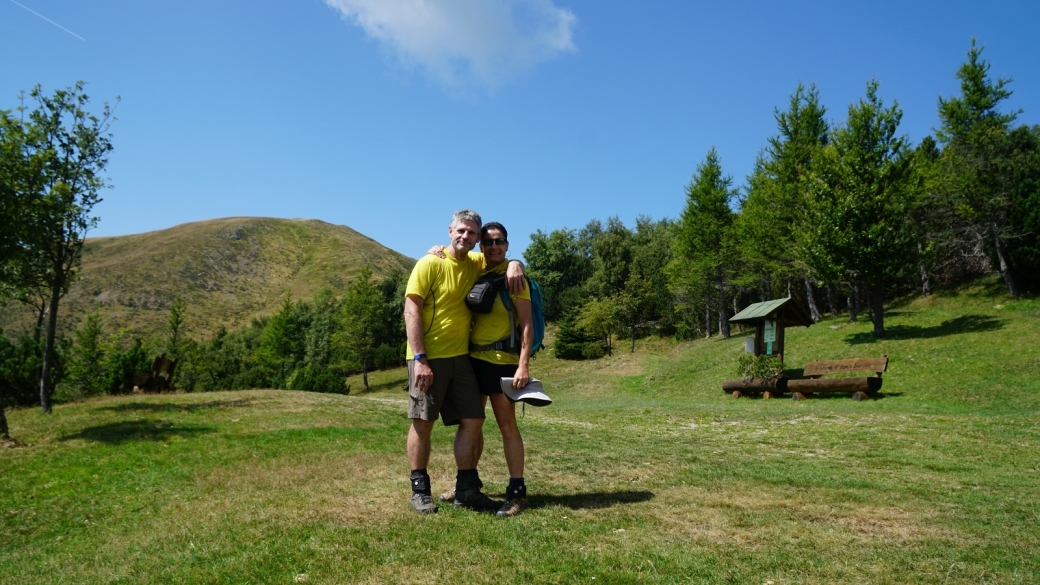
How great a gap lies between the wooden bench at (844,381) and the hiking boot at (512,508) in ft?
52.9

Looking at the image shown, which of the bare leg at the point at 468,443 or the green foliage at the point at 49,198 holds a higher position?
the green foliage at the point at 49,198

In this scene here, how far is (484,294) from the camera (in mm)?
4992

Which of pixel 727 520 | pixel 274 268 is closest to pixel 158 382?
pixel 727 520

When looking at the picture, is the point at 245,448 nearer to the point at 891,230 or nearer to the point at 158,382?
the point at 158,382

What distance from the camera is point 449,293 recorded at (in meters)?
5.07

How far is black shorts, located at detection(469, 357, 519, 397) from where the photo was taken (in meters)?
5.05

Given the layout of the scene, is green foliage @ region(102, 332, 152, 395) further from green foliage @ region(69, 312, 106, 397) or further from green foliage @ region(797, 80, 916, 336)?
green foliage @ region(797, 80, 916, 336)

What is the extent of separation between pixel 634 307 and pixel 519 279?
149ft


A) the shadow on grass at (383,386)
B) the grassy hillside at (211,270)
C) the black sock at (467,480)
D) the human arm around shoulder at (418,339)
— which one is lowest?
the shadow on grass at (383,386)

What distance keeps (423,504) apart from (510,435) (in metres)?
0.89

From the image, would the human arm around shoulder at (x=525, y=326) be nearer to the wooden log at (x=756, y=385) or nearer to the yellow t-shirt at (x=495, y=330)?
the yellow t-shirt at (x=495, y=330)

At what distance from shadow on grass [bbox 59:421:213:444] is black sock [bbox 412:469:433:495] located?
773 centimetres

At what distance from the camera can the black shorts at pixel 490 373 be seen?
5047 mm

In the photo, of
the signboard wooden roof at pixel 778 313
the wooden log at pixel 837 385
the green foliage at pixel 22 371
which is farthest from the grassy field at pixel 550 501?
the green foliage at pixel 22 371
